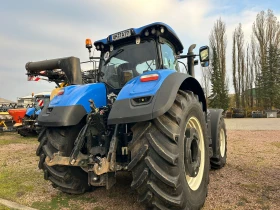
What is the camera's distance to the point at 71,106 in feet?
10.5

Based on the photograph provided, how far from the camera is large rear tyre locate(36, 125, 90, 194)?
328 cm

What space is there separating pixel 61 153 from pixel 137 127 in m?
1.22

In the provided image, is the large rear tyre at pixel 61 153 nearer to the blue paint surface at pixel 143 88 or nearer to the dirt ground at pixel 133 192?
the dirt ground at pixel 133 192

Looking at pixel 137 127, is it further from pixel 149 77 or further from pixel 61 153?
pixel 61 153

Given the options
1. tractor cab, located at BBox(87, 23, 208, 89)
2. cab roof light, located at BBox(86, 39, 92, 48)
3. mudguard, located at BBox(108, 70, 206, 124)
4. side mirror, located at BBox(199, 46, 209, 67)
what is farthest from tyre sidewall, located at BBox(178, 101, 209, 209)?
cab roof light, located at BBox(86, 39, 92, 48)

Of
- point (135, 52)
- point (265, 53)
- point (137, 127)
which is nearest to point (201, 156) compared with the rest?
point (137, 127)

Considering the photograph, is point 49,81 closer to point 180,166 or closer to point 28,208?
point 28,208

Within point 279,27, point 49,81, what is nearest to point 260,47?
point 279,27

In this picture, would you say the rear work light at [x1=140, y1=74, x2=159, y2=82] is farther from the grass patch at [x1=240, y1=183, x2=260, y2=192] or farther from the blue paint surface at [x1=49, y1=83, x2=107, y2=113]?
the grass patch at [x1=240, y1=183, x2=260, y2=192]

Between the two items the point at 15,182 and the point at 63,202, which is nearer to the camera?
the point at 63,202

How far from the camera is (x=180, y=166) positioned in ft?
8.29

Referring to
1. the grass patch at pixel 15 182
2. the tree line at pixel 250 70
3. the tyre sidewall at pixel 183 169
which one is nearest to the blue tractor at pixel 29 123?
the grass patch at pixel 15 182

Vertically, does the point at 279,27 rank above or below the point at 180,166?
above

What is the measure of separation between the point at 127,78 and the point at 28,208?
2.16 metres
